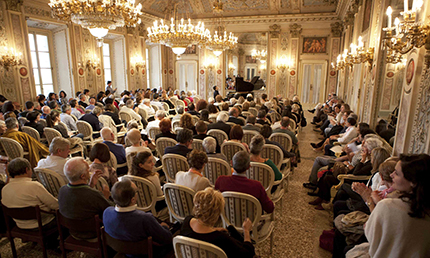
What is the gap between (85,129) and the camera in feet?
19.3

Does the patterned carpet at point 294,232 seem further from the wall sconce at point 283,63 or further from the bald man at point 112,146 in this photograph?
the wall sconce at point 283,63

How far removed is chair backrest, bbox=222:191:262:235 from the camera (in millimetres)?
2342

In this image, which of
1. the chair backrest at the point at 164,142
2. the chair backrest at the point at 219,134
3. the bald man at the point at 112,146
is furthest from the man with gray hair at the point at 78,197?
the chair backrest at the point at 219,134

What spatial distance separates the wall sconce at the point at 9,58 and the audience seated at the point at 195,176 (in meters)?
8.13

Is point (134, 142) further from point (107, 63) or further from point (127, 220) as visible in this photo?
point (107, 63)

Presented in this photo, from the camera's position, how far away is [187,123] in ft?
16.2

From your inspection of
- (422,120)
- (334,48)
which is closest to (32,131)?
(422,120)

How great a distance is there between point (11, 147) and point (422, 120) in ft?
18.6

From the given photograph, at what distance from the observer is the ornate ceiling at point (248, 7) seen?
42.4 ft

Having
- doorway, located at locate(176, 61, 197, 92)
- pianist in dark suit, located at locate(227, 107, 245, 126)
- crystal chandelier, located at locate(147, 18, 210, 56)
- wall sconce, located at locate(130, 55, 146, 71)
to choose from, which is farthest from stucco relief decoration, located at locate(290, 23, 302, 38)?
pianist in dark suit, located at locate(227, 107, 245, 126)

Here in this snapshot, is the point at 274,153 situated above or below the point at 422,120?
below

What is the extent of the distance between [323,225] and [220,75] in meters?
12.7

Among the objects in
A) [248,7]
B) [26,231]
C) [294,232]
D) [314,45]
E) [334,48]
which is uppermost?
[248,7]

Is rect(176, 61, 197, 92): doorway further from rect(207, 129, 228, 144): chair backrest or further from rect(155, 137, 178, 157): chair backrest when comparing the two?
rect(155, 137, 178, 157): chair backrest
